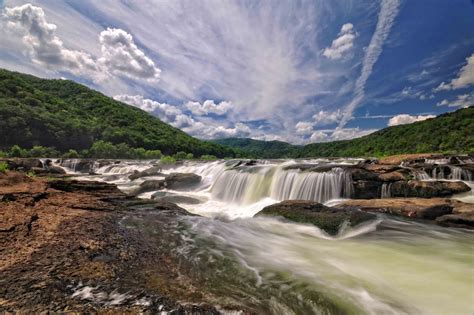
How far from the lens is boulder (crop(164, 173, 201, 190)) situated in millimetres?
18953

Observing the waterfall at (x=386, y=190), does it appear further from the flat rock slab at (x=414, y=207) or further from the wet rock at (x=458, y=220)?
the wet rock at (x=458, y=220)

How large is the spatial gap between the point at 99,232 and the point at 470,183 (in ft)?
66.3

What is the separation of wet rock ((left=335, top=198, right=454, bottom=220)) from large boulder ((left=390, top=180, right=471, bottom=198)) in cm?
204

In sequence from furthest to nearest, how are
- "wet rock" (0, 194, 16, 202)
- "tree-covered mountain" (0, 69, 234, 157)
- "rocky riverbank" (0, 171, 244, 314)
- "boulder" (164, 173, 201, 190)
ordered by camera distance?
"tree-covered mountain" (0, 69, 234, 157)
"boulder" (164, 173, 201, 190)
"wet rock" (0, 194, 16, 202)
"rocky riverbank" (0, 171, 244, 314)

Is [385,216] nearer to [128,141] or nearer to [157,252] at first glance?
[157,252]

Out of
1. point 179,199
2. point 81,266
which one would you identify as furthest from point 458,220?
point 179,199

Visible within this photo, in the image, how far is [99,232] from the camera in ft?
17.6

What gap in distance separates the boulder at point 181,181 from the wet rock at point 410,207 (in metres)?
12.9

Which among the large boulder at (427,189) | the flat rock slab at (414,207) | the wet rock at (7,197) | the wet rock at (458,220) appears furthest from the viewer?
the large boulder at (427,189)

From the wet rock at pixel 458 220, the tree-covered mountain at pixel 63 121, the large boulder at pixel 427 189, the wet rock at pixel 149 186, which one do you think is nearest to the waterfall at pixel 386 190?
the large boulder at pixel 427 189

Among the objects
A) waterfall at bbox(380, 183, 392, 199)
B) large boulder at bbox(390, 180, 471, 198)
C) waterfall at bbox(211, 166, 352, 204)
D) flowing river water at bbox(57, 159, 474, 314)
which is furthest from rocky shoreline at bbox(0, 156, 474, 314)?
waterfall at bbox(211, 166, 352, 204)

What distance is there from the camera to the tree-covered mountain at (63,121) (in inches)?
1848

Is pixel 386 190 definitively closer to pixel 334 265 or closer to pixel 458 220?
pixel 458 220

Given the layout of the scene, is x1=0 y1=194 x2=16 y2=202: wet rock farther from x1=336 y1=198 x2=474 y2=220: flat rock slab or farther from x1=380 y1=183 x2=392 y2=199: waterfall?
x1=380 y1=183 x2=392 y2=199: waterfall
